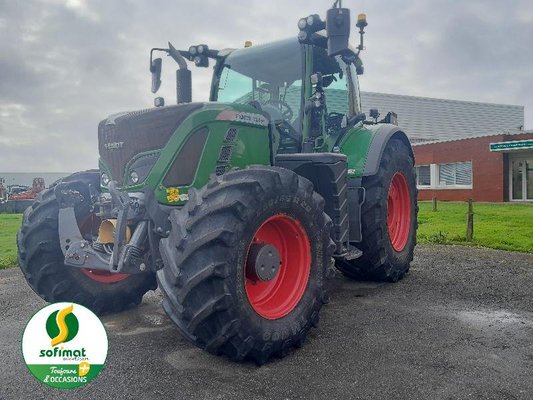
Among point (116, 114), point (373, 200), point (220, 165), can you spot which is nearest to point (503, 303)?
point (373, 200)

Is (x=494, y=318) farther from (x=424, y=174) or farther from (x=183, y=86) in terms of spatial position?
(x=424, y=174)

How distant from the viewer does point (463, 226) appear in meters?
12.5

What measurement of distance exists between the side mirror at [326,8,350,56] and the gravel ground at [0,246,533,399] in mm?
2528

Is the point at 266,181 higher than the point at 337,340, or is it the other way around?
the point at 266,181

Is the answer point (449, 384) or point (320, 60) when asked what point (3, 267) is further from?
point (449, 384)

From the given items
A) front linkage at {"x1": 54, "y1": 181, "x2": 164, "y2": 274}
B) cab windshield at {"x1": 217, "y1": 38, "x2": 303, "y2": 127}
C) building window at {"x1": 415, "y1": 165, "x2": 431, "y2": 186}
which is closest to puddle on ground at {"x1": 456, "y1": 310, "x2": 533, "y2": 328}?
cab windshield at {"x1": 217, "y1": 38, "x2": 303, "y2": 127}

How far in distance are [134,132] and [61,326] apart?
1.76 meters

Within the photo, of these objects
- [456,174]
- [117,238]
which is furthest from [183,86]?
[456,174]

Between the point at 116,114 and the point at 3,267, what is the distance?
574cm

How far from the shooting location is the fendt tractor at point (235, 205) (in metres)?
3.39

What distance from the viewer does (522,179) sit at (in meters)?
26.0

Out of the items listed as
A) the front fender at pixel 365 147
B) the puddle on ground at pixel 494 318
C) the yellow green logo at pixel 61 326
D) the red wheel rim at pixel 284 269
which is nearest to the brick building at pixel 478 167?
the front fender at pixel 365 147

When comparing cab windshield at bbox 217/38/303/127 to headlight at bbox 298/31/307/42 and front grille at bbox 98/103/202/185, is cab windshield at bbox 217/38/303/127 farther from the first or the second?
front grille at bbox 98/103/202/185

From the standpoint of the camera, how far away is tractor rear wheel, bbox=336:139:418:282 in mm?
5859
